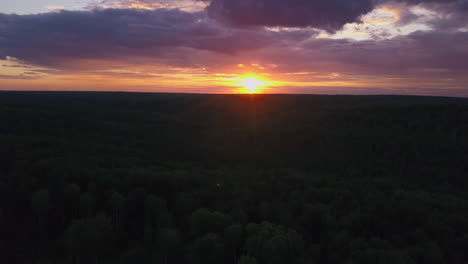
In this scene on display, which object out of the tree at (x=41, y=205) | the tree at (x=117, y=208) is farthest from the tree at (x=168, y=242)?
the tree at (x=41, y=205)

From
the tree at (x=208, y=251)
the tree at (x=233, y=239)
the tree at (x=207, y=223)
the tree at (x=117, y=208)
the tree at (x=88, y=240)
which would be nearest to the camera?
the tree at (x=208, y=251)

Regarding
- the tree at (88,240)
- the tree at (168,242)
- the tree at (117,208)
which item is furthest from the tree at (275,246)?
the tree at (117,208)

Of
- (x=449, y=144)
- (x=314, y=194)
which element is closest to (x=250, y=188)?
(x=314, y=194)

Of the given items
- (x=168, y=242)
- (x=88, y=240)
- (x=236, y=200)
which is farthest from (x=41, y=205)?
(x=236, y=200)

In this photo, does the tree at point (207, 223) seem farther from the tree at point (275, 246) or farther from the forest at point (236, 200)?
the tree at point (275, 246)

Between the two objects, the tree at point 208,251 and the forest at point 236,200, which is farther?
the forest at point 236,200

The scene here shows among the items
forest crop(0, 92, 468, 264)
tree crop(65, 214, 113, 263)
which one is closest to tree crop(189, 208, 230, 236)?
forest crop(0, 92, 468, 264)

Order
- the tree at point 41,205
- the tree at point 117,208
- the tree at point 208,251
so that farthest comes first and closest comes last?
1. the tree at point 117,208
2. the tree at point 41,205
3. the tree at point 208,251

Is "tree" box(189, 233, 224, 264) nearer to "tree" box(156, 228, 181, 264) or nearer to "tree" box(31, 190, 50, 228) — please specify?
"tree" box(156, 228, 181, 264)

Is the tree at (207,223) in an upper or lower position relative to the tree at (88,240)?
upper
